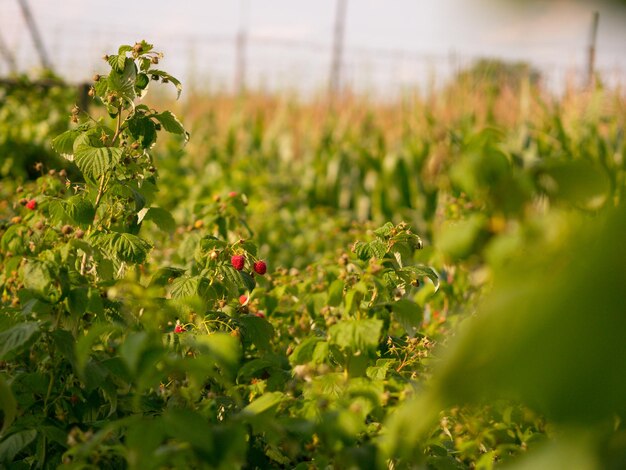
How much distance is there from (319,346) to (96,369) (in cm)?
41

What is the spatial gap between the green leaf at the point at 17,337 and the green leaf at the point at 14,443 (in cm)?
18

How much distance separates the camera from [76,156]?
1633mm

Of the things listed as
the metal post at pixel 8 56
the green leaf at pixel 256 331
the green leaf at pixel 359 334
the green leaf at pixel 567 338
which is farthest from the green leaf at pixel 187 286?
the metal post at pixel 8 56

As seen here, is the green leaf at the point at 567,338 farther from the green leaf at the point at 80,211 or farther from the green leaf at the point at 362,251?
the green leaf at the point at 80,211

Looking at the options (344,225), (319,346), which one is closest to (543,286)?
(319,346)

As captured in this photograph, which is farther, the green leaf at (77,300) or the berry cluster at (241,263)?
the berry cluster at (241,263)

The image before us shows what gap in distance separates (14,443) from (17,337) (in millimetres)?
231

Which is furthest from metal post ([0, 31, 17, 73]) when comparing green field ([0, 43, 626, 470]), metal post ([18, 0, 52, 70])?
green field ([0, 43, 626, 470])

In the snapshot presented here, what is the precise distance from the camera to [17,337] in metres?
1.25

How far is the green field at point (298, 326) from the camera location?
0.43 meters

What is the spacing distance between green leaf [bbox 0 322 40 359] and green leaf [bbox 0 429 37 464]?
18 centimetres

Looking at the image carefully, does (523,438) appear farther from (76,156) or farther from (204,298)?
(76,156)

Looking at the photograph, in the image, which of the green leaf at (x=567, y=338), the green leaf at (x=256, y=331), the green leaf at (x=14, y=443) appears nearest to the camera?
the green leaf at (x=567, y=338)

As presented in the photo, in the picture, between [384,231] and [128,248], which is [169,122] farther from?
→ [384,231]
